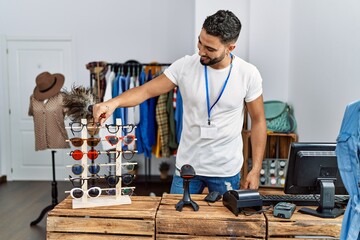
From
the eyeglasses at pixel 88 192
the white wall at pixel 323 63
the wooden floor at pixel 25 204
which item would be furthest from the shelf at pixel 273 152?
the eyeglasses at pixel 88 192

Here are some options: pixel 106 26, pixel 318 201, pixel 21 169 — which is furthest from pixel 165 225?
pixel 21 169

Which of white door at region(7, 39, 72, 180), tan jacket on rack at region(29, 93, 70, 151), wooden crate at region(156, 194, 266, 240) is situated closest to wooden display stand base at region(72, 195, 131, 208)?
wooden crate at region(156, 194, 266, 240)

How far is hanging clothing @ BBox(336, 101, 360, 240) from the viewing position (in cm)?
107

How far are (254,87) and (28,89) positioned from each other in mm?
4456

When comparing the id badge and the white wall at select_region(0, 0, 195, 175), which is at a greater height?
the white wall at select_region(0, 0, 195, 175)

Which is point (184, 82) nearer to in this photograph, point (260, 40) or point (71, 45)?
point (260, 40)

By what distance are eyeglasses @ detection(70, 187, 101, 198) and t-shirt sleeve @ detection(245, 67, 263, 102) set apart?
0.90 m

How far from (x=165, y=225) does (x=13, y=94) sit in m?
4.80

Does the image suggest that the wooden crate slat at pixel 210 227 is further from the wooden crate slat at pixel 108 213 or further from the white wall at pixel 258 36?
the white wall at pixel 258 36

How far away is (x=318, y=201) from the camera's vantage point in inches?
65.8

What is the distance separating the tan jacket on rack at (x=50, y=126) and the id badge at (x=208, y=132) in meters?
2.01

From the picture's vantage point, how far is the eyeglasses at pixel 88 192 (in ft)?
5.22

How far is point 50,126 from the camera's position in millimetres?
3508

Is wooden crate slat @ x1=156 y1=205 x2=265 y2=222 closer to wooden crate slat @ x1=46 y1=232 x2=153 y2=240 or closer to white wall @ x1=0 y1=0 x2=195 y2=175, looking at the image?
wooden crate slat @ x1=46 y1=232 x2=153 y2=240
